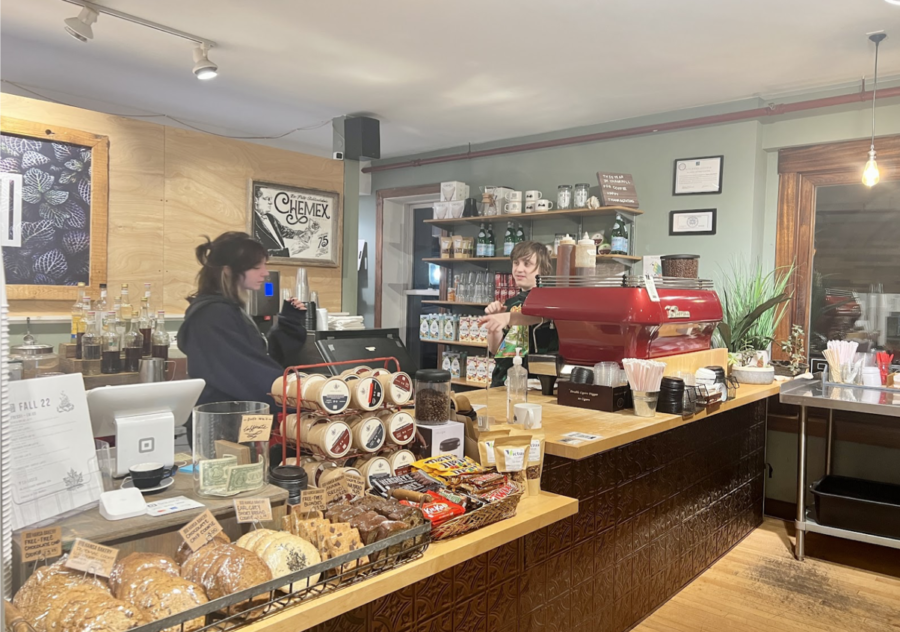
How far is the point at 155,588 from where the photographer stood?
1.15m

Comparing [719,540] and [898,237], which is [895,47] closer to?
[898,237]

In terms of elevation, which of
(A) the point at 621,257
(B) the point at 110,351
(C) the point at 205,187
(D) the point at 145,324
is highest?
(C) the point at 205,187

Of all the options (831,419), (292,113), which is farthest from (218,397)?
(831,419)

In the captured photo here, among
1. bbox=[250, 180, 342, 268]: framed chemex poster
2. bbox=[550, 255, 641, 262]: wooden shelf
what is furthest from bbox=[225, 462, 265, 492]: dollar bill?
bbox=[550, 255, 641, 262]: wooden shelf

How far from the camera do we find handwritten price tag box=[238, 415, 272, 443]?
1.57 m

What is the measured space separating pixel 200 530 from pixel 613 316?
198 centimetres

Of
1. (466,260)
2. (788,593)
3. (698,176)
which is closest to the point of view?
(788,593)

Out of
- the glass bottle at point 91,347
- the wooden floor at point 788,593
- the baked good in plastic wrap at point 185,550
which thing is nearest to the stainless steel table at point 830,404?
the wooden floor at point 788,593

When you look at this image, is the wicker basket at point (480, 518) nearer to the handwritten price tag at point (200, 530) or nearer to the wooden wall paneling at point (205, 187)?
the handwritten price tag at point (200, 530)

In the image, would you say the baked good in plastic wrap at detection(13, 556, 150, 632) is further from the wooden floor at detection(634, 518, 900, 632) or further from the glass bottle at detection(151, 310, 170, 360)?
the glass bottle at detection(151, 310, 170, 360)

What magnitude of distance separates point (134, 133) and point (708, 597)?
4222 mm

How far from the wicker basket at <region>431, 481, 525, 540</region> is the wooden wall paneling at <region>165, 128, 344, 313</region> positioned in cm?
339

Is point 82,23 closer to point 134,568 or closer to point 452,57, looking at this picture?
point 452,57

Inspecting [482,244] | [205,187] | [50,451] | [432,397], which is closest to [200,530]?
[50,451]
